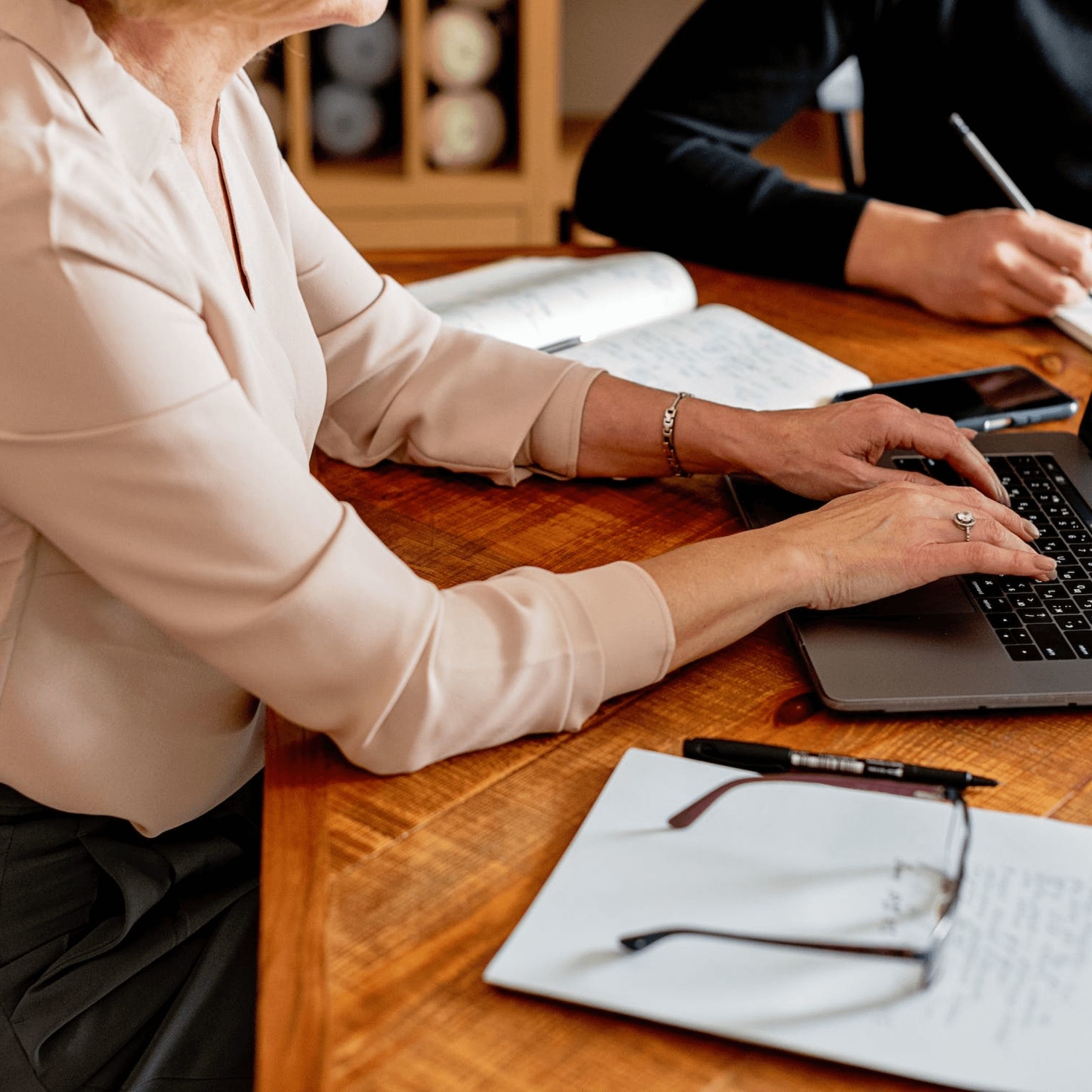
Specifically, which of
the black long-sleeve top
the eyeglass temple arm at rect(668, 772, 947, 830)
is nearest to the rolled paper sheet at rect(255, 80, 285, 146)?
the black long-sleeve top

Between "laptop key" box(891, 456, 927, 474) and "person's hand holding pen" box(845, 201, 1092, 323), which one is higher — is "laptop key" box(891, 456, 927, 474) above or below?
below

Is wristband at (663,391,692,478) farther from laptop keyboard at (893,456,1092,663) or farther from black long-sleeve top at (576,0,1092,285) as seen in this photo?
black long-sleeve top at (576,0,1092,285)

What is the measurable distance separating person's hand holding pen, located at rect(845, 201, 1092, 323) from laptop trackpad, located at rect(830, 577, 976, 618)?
23.2 inches

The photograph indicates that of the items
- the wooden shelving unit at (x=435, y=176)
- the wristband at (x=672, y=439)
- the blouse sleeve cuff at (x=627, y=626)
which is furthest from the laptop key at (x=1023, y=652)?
the wooden shelving unit at (x=435, y=176)

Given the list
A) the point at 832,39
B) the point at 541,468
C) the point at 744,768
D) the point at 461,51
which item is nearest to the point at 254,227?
the point at 541,468

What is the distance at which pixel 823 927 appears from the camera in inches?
23.9

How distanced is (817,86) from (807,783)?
1270 mm

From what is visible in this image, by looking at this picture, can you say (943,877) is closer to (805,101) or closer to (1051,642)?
(1051,642)

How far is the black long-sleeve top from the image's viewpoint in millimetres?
1595

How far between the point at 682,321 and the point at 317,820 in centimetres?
77

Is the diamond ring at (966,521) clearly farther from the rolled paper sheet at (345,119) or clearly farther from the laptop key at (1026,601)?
the rolled paper sheet at (345,119)

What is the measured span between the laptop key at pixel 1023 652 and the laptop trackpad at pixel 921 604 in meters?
0.05

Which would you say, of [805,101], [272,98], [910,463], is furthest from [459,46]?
[910,463]

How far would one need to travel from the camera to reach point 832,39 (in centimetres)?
166
